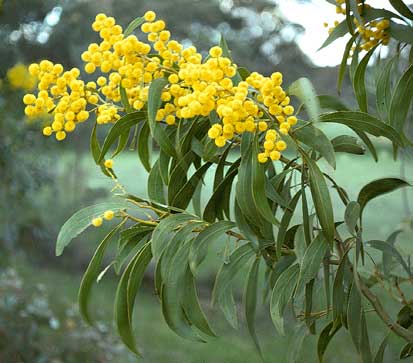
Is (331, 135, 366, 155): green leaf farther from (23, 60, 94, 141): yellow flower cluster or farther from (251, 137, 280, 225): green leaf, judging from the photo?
(23, 60, 94, 141): yellow flower cluster

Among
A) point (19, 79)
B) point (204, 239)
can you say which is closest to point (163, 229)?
point (204, 239)

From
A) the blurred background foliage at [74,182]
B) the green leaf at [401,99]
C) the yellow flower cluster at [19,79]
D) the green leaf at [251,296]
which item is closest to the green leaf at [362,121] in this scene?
the green leaf at [401,99]

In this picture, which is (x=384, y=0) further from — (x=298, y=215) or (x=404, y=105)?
(x=404, y=105)

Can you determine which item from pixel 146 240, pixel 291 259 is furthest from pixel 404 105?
pixel 146 240

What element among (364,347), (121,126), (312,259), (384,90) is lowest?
(364,347)

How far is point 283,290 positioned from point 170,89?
0.86 feet

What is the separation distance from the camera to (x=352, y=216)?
70cm

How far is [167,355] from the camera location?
76.5 inches

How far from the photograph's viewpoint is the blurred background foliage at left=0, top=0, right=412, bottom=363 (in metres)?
1.80

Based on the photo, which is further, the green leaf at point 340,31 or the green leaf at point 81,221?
the green leaf at point 340,31

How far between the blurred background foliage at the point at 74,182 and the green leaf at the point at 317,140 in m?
1.11

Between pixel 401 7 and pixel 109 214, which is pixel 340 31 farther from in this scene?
pixel 109 214

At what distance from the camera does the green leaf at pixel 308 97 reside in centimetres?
59

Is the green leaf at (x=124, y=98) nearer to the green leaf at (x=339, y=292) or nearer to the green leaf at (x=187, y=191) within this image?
the green leaf at (x=187, y=191)
